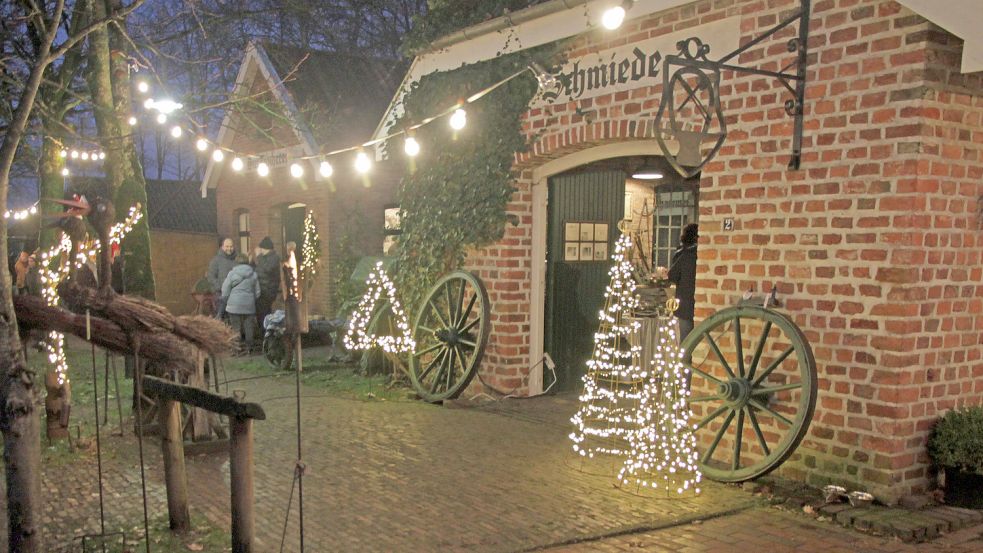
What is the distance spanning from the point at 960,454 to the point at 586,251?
4598 millimetres

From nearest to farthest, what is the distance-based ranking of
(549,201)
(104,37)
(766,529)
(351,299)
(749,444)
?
(766,529), (749,444), (104,37), (549,201), (351,299)

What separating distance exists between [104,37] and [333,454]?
475 cm

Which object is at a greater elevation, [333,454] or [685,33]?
[685,33]

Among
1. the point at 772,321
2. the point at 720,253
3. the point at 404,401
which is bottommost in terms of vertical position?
the point at 404,401

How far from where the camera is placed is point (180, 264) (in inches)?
755

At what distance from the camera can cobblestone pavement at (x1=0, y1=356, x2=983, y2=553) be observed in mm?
4586

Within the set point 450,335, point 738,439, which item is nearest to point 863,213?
point 738,439

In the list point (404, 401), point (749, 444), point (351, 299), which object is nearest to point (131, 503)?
point (404, 401)

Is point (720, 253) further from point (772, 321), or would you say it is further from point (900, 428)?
point (900, 428)

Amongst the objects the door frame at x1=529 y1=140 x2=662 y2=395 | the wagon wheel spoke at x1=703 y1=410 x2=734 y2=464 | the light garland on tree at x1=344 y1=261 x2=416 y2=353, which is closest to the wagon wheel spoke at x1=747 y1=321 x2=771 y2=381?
the wagon wheel spoke at x1=703 y1=410 x2=734 y2=464

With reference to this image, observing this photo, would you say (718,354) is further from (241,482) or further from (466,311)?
(241,482)

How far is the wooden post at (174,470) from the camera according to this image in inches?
185

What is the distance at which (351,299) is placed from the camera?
11.9 m

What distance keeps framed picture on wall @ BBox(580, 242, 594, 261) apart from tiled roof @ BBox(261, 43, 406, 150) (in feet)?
25.3
